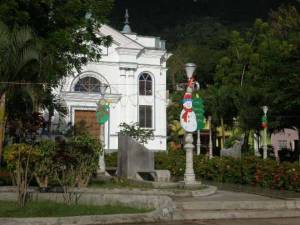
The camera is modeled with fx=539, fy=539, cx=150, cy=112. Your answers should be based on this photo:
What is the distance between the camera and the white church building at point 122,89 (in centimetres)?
3925

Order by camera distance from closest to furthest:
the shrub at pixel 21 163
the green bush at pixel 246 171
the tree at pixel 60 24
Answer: the shrub at pixel 21 163, the tree at pixel 60 24, the green bush at pixel 246 171

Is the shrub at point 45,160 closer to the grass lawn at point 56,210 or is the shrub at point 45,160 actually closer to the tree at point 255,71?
the grass lawn at point 56,210

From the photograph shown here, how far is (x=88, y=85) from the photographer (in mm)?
39875

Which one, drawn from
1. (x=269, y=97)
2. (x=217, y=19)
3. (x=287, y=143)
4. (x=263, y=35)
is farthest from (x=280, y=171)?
(x=217, y=19)

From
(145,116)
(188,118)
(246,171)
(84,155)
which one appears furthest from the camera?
(145,116)

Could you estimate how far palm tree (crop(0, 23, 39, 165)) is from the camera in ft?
46.8

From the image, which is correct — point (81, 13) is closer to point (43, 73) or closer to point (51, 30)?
point (51, 30)

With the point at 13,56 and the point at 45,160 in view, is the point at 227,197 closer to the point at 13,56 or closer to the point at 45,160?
the point at 45,160

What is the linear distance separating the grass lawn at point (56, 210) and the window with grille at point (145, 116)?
28.6m

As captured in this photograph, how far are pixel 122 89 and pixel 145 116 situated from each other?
287cm

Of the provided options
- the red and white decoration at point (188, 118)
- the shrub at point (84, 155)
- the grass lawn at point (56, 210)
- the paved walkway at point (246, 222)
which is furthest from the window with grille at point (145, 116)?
the paved walkway at point (246, 222)

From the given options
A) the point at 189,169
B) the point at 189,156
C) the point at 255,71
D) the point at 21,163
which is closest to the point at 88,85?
the point at 255,71

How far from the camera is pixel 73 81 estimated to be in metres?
39.1

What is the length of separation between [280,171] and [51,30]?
9.40 m
